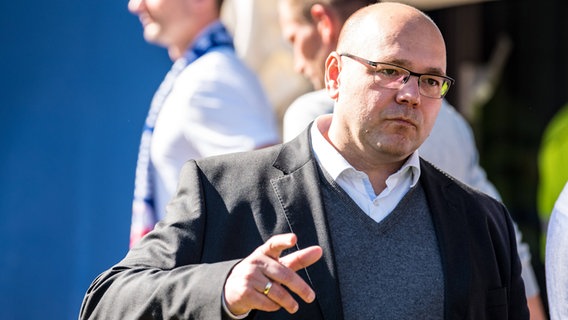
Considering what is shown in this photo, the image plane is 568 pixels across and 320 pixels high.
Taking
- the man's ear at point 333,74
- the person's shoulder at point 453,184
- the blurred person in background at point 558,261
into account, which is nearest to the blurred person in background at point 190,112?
the man's ear at point 333,74

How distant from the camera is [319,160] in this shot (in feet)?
9.21

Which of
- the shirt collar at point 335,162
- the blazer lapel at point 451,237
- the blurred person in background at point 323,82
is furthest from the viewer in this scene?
the blurred person in background at point 323,82

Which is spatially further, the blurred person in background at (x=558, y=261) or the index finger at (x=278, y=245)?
the blurred person in background at (x=558, y=261)

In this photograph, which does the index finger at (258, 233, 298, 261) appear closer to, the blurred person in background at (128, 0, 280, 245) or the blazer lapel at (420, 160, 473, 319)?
the blazer lapel at (420, 160, 473, 319)

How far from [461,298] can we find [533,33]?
4.83 meters

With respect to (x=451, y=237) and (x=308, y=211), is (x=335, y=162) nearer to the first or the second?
(x=308, y=211)

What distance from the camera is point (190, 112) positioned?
3705 millimetres

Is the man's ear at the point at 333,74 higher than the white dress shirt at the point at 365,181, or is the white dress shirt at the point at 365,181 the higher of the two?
the man's ear at the point at 333,74

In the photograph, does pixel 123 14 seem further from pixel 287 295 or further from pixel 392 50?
pixel 287 295

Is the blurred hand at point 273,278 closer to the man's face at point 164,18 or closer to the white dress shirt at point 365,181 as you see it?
the white dress shirt at point 365,181

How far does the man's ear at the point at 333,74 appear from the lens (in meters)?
2.90

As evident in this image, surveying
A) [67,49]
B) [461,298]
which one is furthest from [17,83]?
[461,298]

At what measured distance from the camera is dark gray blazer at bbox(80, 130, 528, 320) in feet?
8.10

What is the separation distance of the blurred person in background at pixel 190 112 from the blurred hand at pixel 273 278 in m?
1.37
